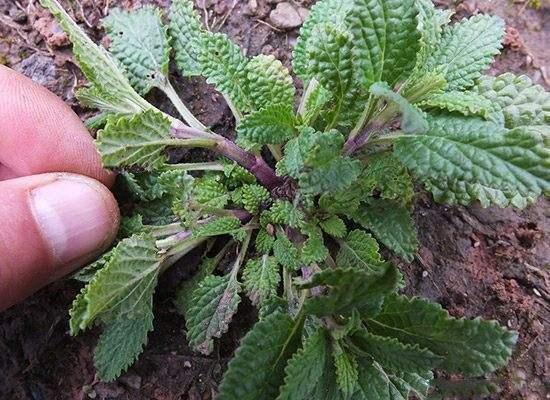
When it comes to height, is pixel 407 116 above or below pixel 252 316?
above

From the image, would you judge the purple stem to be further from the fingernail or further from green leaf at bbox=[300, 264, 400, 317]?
green leaf at bbox=[300, 264, 400, 317]

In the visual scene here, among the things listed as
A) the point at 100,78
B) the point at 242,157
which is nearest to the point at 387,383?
the point at 242,157

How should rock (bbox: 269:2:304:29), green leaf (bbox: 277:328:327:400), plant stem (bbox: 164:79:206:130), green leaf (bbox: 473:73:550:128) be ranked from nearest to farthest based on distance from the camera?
1. green leaf (bbox: 277:328:327:400)
2. green leaf (bbox: 473:73:550:128)
3. plant stem (bbox: 164:79:206:130)
4. rock (bbox: 269:2:304:29)

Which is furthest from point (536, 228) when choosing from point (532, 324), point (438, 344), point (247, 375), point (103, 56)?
point (103, 56)

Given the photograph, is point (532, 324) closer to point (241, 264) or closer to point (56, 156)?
point (241, 264)

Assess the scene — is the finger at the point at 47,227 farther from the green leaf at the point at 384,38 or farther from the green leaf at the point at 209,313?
the green leaf at the point at 384,38

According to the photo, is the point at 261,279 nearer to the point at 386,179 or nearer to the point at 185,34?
the point at 386,179

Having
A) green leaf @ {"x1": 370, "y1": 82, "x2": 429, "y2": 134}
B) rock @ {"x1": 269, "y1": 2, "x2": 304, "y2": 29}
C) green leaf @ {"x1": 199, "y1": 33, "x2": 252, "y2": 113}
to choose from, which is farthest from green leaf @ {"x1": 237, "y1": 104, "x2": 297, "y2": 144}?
rock @ {"x1": 269, "y1": 2, "x2": 304, "y2": 29}
